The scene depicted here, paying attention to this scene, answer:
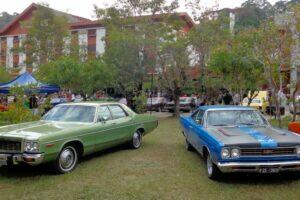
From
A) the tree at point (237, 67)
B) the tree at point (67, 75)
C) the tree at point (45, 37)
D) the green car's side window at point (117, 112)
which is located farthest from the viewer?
the tree at point (45, 37)

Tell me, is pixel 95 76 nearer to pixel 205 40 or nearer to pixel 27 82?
pixel 27 82

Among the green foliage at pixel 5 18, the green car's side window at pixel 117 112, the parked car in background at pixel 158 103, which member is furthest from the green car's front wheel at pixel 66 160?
the green foliage at pixel 5 18

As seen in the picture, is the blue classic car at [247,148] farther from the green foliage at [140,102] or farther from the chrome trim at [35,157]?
the green foliage at [140,102]

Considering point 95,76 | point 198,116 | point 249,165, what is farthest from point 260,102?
point 249,165

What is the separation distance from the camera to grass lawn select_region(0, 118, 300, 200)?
6.30 meters

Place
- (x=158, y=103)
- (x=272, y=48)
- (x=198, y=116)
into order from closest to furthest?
(x=198, y=116) < (x=272, y=48) < (x=158, y=103)

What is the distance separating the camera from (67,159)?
7762 millimetres

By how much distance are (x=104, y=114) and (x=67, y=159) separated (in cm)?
182

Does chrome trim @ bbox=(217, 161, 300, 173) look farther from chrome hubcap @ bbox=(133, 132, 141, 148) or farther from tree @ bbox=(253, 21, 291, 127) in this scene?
tree @ bbox=(253, 21, 291, 127)

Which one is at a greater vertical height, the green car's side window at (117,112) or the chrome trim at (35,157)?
the green car's side window at (117,112)

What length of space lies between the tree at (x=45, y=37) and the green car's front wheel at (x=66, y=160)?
27.3 m

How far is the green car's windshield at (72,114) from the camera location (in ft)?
28.9

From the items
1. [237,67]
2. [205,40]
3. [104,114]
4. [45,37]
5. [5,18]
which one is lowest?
[104,114]

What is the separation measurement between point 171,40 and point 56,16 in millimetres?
18505
